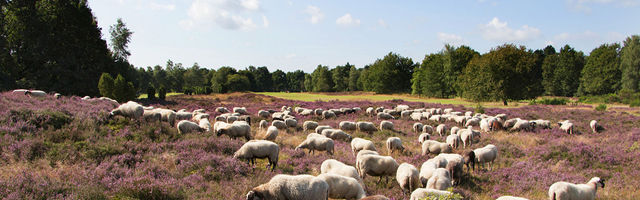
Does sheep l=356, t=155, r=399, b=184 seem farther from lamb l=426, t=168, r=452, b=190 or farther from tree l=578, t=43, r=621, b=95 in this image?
tree l=578, t=43, r=621, b=95

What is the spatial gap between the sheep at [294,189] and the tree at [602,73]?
87.0 meters

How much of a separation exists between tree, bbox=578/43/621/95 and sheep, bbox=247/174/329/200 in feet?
285

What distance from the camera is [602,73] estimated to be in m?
68.4

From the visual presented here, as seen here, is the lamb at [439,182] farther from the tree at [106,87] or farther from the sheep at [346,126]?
the tree at [106,87]

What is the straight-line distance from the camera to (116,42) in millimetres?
59844

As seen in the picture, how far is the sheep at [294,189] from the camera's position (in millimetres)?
6684

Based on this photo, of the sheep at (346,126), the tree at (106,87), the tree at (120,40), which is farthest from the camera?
the tree at (120,40)

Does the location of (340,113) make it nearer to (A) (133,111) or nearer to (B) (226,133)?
(B) (226,133)

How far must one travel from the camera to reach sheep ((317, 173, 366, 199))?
294 inches

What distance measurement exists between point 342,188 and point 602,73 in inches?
3467

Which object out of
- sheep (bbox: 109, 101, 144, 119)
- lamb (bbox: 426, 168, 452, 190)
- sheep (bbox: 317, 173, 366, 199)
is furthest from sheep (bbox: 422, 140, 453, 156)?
sheep (bbox: 109, 101, 144, 119)

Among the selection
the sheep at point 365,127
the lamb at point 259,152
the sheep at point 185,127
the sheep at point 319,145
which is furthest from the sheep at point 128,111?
the sheep at point 365,127

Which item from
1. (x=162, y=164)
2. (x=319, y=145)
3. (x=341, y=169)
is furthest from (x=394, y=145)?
(x=162, y=164)

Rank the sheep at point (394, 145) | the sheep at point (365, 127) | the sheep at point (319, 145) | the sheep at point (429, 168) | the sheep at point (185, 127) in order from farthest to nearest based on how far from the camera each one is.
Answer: the sheep at point (365, 127), the sheep at point (185, 127), the sheep at point (394, 145), the sheep at point (319, 145), the sheep at point (429, 168)
